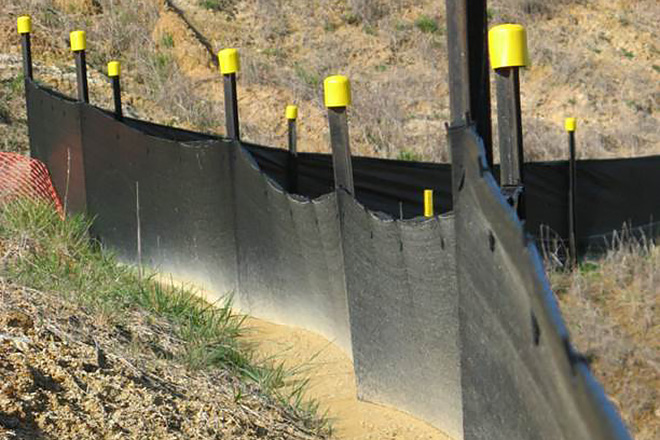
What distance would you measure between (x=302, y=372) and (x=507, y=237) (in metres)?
3.41

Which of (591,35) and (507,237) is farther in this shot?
(591,35)

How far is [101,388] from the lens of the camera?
4.33 meters

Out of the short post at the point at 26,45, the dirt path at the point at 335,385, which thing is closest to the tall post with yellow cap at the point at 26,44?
the short post at the point at 26,45

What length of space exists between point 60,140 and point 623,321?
4.78 metres

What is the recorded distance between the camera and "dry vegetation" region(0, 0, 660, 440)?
17500 mm

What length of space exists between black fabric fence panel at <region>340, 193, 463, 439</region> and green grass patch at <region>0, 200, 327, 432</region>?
1.36 feet

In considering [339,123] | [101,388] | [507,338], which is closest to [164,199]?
[339,123]

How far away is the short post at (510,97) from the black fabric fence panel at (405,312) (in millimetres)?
353

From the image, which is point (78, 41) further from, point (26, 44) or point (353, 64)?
point (353, 64)

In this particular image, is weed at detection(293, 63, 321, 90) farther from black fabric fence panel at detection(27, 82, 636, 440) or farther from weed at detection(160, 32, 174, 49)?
black fabric fence panel at detection(27, 82, 636, 440)

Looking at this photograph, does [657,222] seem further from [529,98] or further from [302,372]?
[529,98]

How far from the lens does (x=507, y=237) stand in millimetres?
3203

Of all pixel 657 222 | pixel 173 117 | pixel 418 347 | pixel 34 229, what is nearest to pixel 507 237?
pixel 418 347

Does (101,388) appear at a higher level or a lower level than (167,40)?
lower
